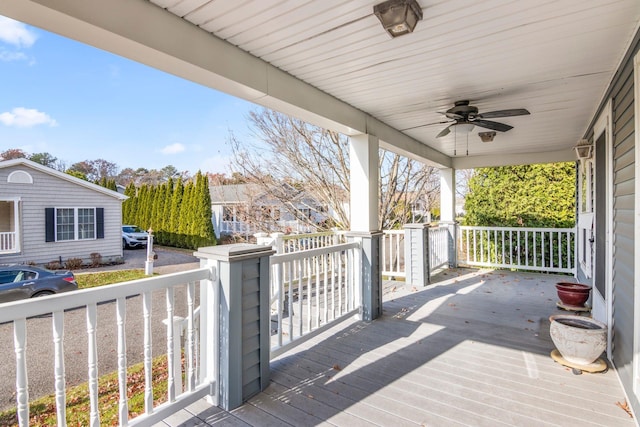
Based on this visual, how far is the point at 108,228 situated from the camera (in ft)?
39.4

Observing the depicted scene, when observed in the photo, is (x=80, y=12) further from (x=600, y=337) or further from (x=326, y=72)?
(x=600, y=337)

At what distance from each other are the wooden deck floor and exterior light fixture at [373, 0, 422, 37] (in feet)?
7.96

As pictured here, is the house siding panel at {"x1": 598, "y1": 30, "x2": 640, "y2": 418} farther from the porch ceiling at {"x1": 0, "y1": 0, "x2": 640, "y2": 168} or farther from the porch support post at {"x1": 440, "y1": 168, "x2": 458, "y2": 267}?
the porch support post at {"x1": 440, "y1": 168, "x2": 458, "y2": 267}

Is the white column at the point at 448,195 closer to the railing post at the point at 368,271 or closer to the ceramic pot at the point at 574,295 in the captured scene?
the ceramic pot at the point at 574,295

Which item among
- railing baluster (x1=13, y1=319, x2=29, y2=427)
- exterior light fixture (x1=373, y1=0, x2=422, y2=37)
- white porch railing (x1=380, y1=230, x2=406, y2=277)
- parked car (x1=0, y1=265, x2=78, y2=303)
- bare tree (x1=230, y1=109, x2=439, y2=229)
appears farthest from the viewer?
bare tree (x1=230, y1=109, x2=439, y2=229)

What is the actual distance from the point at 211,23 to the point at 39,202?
11.7m

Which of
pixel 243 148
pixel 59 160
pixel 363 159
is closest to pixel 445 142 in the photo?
pixel 363 159

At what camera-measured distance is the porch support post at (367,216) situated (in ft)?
12.8

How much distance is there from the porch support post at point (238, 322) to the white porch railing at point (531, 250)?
6227 millimetres

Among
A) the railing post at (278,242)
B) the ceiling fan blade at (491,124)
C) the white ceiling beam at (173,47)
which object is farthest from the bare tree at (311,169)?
the white ceiling beam at (173,47)

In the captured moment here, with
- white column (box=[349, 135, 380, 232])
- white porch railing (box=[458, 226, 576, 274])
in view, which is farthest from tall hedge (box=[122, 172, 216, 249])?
white column (box=[349, 135, 380, 232])

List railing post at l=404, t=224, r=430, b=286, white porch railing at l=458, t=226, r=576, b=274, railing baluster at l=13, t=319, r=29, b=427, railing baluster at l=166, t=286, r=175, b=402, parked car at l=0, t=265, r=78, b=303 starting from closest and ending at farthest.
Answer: railing baluster at l=13, t=319, r=29, b=427
railing baluster at l=166, t=286, r=175, b=402
railing post at l=404, t=224, r=430, b=286
parked car at l=0, t=265, r=78, b=303
white porch railing at l=458, t=226, r=576, b=274

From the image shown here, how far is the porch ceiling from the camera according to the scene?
1869 mm

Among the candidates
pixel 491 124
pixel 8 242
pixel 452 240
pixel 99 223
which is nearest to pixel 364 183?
pixel 491 124
